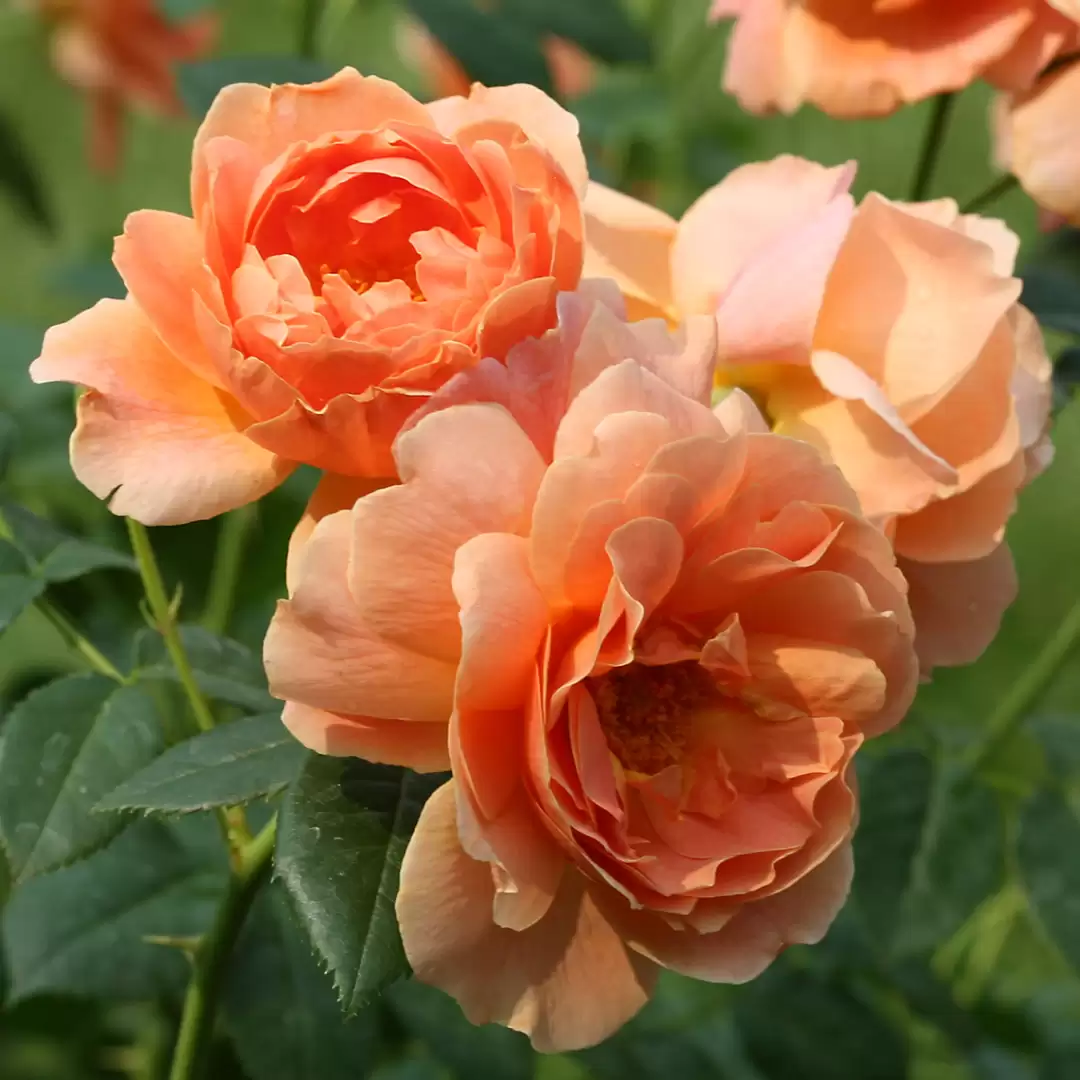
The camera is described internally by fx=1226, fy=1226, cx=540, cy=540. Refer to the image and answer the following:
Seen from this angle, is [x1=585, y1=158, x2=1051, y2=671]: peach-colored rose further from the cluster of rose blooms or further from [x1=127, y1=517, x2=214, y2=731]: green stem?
[x1=127, y1=517, x2=214, y2=731]: green stem

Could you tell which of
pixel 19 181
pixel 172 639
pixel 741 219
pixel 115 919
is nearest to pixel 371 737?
pixel 172 639

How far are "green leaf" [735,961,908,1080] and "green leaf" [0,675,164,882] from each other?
444mm

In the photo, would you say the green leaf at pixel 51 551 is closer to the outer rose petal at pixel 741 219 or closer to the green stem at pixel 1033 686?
the outer rose petal at pixel 741 219

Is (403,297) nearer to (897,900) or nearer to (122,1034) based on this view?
(897,900)

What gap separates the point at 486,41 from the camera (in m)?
0.81

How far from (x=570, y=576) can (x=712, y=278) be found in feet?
0.50

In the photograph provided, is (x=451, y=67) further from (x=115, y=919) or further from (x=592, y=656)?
(x=592, y=656)

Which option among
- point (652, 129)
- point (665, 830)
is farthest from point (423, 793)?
point (652, 129)

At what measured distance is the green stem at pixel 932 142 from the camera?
0.63m

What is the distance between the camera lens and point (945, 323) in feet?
1.38

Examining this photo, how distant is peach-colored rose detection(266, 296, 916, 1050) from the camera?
33 centimetres

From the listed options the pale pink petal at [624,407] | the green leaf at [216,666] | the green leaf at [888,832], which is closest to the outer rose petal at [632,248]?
the pale pink petal at [624,407]

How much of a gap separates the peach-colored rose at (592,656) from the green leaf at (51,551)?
0.57 ft

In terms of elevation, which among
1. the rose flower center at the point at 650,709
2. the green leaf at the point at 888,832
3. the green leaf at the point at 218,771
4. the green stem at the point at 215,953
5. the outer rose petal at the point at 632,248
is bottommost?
the green leaf at the point at 888,832
